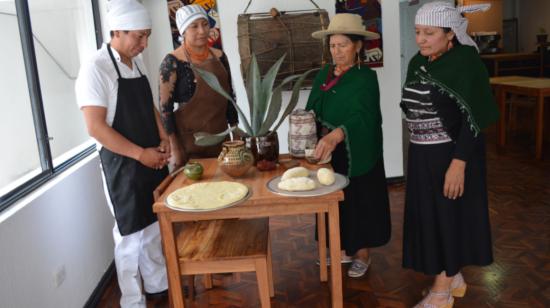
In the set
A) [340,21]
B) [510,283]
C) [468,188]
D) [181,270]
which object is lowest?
[510,283]

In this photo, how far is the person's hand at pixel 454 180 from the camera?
2076 mm

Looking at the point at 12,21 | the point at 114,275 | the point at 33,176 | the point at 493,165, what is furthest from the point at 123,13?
the point at 493,165

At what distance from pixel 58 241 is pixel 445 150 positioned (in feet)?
6.12

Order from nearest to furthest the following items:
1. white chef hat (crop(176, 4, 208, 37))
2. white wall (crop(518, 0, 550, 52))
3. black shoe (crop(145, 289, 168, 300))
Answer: white chef hat (crop(176, 4, 208, 37)) < black shoe (crop(145, 289, 168, 300)) < white wall (crop(518, 0, 550, 52))

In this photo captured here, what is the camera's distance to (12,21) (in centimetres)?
233

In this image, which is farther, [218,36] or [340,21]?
[218,36]

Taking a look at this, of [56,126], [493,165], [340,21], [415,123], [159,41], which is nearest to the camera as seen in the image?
[415,123]

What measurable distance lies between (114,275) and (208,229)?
1.09m

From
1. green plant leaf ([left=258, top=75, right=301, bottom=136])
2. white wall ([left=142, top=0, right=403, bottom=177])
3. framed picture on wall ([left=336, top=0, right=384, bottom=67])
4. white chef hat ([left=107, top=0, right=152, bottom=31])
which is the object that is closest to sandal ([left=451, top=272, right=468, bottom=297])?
green plant leaf ([left=258, top=75, right=301, bottom=136])

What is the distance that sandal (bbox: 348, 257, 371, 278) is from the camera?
2.86 meters

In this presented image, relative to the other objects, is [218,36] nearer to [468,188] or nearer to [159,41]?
[159,41]

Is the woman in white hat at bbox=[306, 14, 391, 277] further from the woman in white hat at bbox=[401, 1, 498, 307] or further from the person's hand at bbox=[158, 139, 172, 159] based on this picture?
the person's hand at bbox=[158, 139, 172, 159]

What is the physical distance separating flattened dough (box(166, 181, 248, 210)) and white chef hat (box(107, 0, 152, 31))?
791 millimetres

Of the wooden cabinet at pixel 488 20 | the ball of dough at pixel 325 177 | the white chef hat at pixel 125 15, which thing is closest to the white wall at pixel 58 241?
the white chef hat at pixel 125 15
